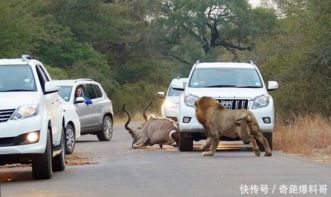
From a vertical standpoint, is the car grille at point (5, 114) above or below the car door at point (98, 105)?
above

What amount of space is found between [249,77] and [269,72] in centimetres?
1470

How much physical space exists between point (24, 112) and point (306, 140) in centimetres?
801

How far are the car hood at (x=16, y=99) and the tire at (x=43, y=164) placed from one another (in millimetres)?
565

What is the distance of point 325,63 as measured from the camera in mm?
28250

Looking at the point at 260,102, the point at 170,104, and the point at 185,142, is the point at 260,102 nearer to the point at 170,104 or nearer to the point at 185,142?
the point at 185,142

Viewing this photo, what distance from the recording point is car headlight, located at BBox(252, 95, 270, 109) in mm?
18438

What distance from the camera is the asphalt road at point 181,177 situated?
11695 mm

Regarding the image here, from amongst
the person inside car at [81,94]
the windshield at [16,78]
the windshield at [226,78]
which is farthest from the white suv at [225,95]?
the person inside car at [81,94]

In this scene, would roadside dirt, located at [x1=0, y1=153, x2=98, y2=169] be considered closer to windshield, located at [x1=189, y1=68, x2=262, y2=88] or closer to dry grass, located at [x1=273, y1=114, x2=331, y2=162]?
windshield, located at [x1=189, y1=68, x2=262, y2=88]

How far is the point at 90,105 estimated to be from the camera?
25.6m

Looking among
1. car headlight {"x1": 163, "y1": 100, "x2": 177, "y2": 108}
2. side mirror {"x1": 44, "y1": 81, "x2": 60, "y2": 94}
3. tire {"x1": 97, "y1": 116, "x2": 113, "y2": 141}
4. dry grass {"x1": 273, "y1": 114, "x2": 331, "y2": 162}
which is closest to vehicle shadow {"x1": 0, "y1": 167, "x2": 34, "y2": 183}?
side mirror {"x1": 44, "y1": 81, "x2": 60, "y2": 94}

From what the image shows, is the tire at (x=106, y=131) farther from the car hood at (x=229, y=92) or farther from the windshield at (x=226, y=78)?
the car hood at (x=229, y=92)

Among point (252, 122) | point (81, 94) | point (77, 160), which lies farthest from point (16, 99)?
point (81, 94)

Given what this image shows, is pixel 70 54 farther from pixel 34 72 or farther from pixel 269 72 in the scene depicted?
pixel 34 72
